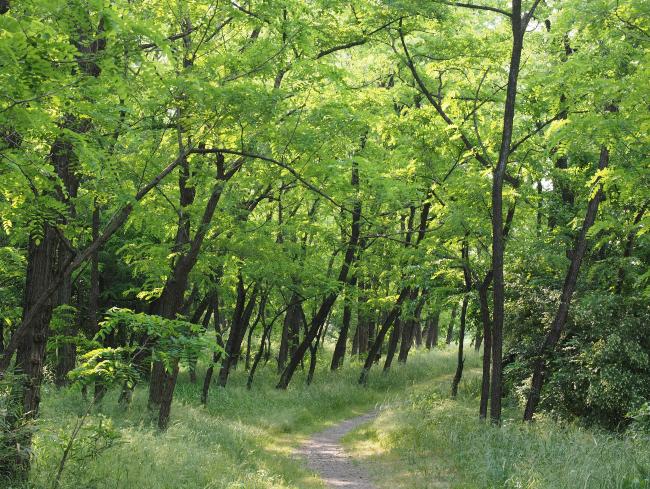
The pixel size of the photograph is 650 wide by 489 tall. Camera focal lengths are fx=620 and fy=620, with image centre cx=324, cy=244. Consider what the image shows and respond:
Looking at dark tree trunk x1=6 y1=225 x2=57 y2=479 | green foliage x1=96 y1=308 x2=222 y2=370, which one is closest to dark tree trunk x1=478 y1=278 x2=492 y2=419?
green foliage x1=96 y1=308 x2=222 y2=370

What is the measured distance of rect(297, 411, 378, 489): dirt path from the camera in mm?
11241

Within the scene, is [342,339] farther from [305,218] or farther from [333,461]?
[333,461]

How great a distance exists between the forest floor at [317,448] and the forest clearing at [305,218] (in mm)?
83

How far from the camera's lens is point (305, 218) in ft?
66.9

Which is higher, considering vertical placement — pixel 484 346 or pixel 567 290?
pixel 567 290

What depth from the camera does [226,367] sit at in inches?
928

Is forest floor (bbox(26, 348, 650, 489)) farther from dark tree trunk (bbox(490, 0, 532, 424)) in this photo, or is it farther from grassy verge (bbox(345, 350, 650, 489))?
dark tree trunk (bbox(490, 0, 532, 424))

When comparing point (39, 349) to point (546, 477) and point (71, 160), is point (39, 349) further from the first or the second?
point (546, 477)

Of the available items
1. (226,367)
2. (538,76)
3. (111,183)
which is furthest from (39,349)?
(226,367)

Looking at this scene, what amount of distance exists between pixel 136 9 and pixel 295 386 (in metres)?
17.6

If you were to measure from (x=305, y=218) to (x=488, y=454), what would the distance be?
11.5 meters

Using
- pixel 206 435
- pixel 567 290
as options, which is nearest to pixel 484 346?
pixel 567 290

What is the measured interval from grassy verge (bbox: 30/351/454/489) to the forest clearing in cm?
8

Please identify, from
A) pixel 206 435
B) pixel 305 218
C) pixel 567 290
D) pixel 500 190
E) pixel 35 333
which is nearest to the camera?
pixel 35 333
